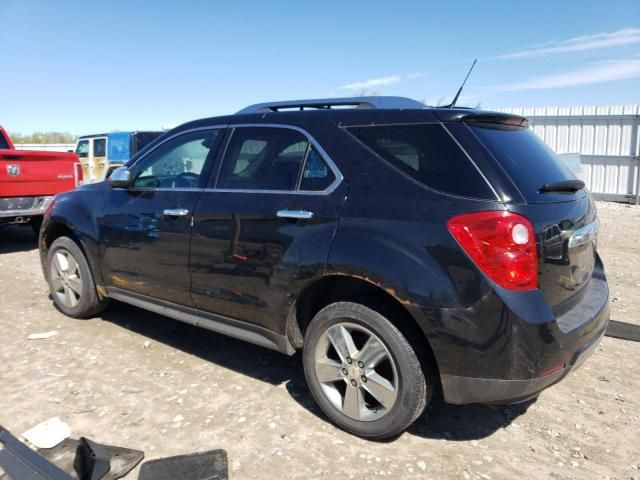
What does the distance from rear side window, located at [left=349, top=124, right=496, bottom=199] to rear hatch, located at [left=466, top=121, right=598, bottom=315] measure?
149 mm

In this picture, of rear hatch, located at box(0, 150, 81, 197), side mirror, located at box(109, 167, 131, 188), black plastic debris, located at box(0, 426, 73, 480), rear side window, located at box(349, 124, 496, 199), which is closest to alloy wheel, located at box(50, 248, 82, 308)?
side mirror, located at box(109, 167, 131, 188)

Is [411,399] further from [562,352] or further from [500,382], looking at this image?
[562,352]

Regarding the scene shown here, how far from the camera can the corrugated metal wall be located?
14.4m

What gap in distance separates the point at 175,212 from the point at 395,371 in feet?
6.42

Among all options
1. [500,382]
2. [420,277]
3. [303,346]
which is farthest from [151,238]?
[500,382]

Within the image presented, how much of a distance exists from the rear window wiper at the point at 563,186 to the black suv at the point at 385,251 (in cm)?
1

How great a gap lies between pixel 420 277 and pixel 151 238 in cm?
223

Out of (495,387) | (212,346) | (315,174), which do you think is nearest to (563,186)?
(495,387)

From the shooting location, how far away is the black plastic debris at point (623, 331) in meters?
4.50

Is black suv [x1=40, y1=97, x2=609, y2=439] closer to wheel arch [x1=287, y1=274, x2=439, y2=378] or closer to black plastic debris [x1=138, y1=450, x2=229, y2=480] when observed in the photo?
wheel arch [x1=287, y1=274, x2=439, y2=378]

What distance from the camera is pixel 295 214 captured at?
310 centimetres

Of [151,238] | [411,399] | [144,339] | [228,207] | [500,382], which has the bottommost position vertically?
[144,339]

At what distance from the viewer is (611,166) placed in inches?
581

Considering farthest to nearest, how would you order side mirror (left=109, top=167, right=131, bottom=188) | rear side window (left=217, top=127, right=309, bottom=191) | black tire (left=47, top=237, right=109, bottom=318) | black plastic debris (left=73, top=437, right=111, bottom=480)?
black tire (left=47, top=237, right=109, bottom=318)
side mirror (left=109, top=167, right=131, bottom=188)
rear side window (left=217, top=127, right=309, bottom=191)
black plastic debris (left=73, top=437, right=111, bottom=480)
